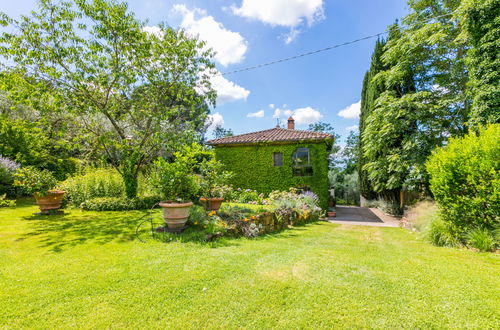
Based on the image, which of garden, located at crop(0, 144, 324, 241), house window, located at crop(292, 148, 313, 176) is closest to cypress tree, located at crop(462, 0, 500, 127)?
house window, located at crop(292, 148, 313, 176)

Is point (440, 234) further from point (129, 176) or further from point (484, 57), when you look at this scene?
point (129, 176)

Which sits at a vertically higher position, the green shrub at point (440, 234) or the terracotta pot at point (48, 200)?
the terracotta pot at point (48, 200)

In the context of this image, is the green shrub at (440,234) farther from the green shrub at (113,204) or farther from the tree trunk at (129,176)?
the tree trunk at (129,176)

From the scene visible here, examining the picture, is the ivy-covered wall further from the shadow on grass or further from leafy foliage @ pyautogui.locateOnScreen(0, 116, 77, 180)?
leafy foliage @ pyautogui.locateOnScreen(0, 116, 77, 180)

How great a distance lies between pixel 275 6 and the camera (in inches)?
294

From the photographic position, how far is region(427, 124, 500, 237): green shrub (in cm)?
455

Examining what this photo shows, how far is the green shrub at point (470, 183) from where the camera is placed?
4.55 m

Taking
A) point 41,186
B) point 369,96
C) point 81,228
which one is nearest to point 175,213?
point 81,228

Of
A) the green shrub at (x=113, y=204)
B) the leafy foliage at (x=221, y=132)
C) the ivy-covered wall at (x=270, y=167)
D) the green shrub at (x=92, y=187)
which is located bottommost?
the green shrub at (x=113, y=204)

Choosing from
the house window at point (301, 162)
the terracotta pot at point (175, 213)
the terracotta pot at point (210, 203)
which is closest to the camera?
the terracotta pot at point (175, 213)

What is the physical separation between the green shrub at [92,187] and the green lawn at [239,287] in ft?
17.3

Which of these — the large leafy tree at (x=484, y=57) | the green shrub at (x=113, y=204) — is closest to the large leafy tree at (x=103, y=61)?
the green shrub at (x=113, y=204)

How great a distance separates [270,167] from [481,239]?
1004 centimetres

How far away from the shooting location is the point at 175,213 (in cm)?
525
